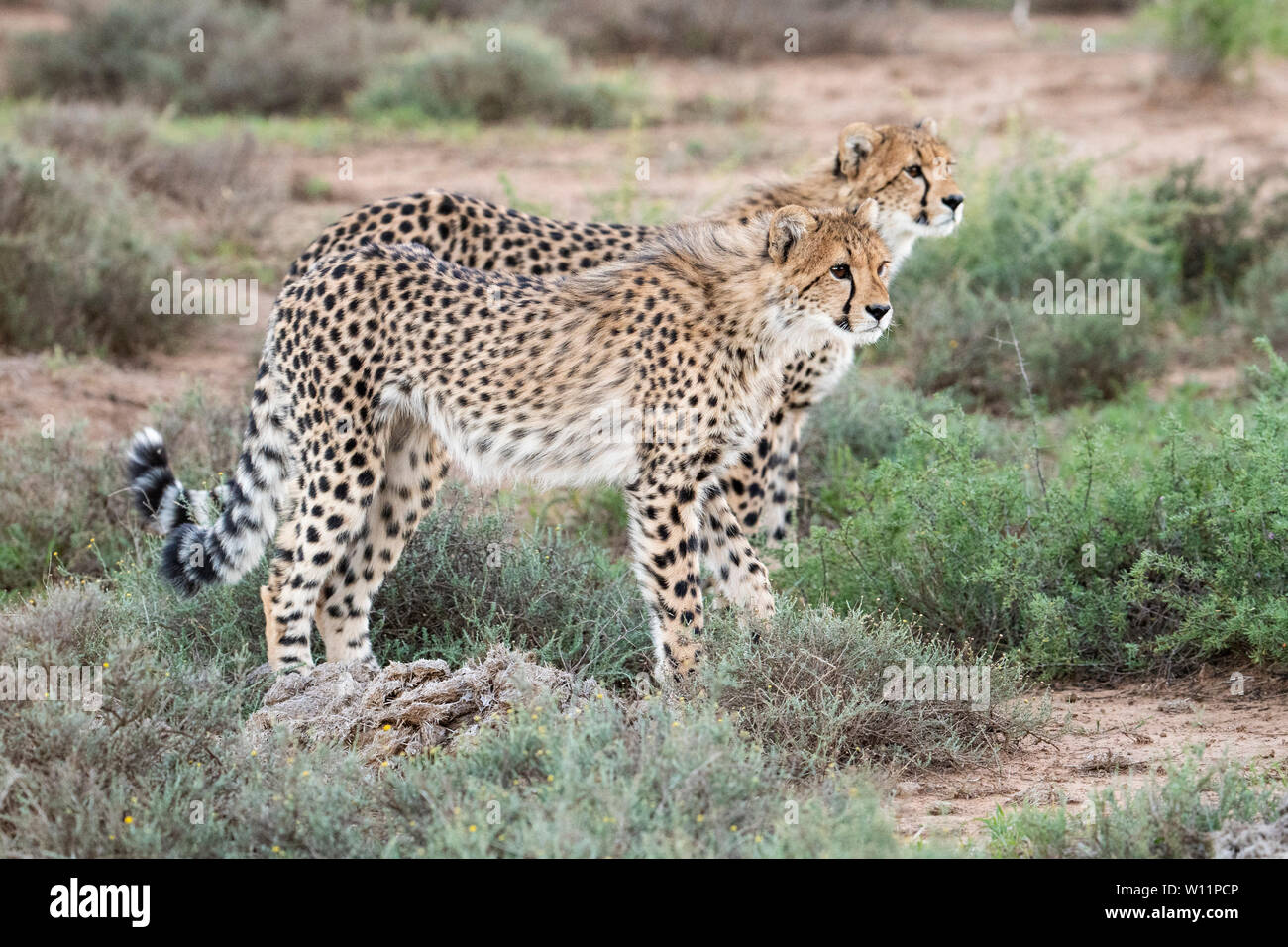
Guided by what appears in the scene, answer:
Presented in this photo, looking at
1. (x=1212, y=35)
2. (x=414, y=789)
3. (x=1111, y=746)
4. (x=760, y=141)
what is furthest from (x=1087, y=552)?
(x=1212, y=35)

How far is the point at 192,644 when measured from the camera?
4742 mm

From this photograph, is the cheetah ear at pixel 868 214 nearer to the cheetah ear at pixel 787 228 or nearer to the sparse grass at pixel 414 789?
the cheetah ear at pixel 787 228

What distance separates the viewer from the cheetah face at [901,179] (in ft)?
18.9

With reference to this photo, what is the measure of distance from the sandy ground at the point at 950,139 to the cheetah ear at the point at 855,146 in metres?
0.68

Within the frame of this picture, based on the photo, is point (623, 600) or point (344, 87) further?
point (344, 87)

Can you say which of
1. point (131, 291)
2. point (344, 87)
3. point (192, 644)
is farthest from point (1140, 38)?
point (192, 644)

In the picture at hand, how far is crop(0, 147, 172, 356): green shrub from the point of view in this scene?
775 centimetres

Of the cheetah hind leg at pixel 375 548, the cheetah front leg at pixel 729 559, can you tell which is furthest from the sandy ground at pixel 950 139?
the cheetah hind leg at pixel 375 548

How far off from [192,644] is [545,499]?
1.97m

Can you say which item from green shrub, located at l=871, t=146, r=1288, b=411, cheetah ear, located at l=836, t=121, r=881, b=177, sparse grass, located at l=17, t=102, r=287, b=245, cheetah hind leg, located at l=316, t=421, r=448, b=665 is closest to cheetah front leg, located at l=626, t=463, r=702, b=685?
cheetah hind leg, located at l=316, t=421, r=448, b=665

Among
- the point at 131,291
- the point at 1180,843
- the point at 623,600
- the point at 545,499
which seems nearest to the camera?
the point at 1180,843

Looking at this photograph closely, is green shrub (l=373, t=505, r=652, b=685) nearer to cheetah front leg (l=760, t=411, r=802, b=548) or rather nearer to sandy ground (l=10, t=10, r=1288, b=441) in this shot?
cheetah front leg (l=760, t=411, r=802, b=548)

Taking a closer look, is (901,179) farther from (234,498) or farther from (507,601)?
(234,498)
